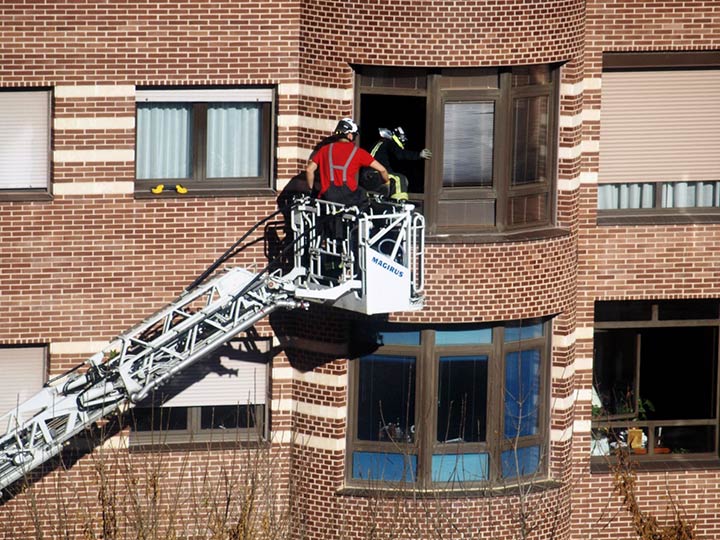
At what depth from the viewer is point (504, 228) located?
2617 cm

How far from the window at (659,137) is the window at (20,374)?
326 inches

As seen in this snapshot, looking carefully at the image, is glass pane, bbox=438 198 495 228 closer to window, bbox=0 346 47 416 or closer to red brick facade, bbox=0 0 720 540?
red brick facade, bbox=0 0 720 540

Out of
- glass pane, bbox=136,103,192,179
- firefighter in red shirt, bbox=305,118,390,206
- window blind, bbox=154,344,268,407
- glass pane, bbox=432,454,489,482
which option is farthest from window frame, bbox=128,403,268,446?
firefighter in red shirt, bbox=305,118,390,206

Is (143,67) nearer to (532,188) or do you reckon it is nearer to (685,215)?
(532,188)

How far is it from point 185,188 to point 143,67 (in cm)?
180

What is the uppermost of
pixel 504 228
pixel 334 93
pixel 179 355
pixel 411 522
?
pixel 334 93

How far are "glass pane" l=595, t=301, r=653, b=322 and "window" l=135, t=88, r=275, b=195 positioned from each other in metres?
5.31

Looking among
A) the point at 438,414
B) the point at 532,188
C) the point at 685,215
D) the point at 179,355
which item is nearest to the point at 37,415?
the point at 179,355

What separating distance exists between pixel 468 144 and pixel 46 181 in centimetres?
574

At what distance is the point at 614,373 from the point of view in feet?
93.2

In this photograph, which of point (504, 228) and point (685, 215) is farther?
point (685, 215)

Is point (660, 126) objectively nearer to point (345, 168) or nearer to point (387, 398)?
point (345, 168)

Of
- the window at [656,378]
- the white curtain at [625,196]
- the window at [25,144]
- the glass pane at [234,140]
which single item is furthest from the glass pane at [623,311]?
the window at [25,144]

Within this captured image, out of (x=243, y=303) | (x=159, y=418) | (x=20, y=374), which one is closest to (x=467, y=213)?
(x=243, y=303)
